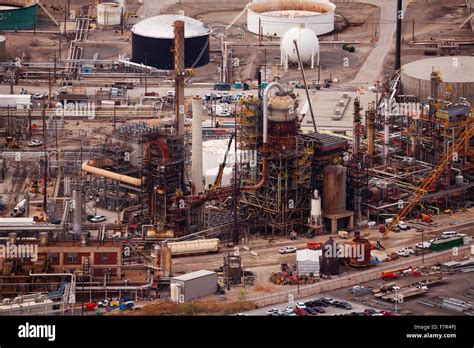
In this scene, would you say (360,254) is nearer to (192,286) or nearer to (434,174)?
(192,286)

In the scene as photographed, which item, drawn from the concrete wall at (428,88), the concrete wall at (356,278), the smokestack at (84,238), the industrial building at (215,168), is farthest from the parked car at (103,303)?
the concrete wall at (428,88)

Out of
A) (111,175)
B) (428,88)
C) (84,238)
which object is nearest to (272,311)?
(84,238)

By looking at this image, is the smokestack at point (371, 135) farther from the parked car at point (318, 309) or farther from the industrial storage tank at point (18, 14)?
the industrial storage tank at point (18, 14)

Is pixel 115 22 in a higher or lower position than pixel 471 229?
higher

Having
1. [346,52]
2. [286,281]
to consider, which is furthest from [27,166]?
[346,52]

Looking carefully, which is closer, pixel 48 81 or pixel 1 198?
pixel 1 198

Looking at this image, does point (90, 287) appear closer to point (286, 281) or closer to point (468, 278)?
point (286, 281)

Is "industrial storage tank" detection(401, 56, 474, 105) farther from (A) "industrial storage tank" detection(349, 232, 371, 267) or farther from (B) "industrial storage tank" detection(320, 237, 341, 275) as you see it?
(B) "industrial storage tank" detection(320, 237, 341, 275)

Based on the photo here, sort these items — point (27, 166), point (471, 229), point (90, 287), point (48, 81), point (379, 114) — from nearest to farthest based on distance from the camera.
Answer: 1. point (90, 287)
2. point (471, 229)
3. point (27, 166)
4. point (379, 114)
5. point (48, 81)
